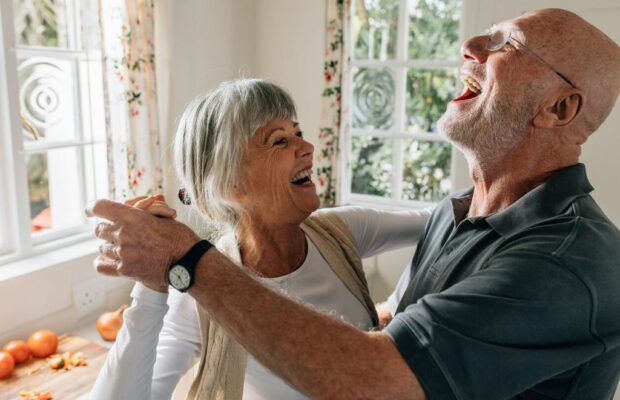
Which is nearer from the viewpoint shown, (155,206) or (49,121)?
(155,206)

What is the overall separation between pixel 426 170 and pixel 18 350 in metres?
2.24

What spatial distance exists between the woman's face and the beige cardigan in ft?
0.38

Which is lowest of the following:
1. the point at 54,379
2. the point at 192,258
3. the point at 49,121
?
the point at 54,379

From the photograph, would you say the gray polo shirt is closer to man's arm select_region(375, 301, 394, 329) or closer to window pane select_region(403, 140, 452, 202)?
man's arm select_region(375, 301, 394, 329)

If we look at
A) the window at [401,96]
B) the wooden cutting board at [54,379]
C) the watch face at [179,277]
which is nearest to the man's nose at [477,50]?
the watch face at [179,277]

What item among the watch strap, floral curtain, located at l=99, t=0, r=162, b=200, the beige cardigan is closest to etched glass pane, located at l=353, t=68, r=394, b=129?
floral curtain, located at l=99, t=0, r=162, b=200

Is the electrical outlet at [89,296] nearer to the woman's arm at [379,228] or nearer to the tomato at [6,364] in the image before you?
the tomato at [6,364]

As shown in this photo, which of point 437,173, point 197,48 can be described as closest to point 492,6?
point 437,173

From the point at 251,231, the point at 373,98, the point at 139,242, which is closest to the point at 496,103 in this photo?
the point at 251,231

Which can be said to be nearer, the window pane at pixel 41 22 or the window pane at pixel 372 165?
the window pane at pixel 41 22

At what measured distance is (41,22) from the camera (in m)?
2.18

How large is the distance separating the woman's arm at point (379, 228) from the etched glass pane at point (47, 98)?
1.38 metres

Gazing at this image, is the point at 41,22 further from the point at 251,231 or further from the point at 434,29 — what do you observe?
the point at 434,29

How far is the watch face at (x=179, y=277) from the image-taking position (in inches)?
34.7
